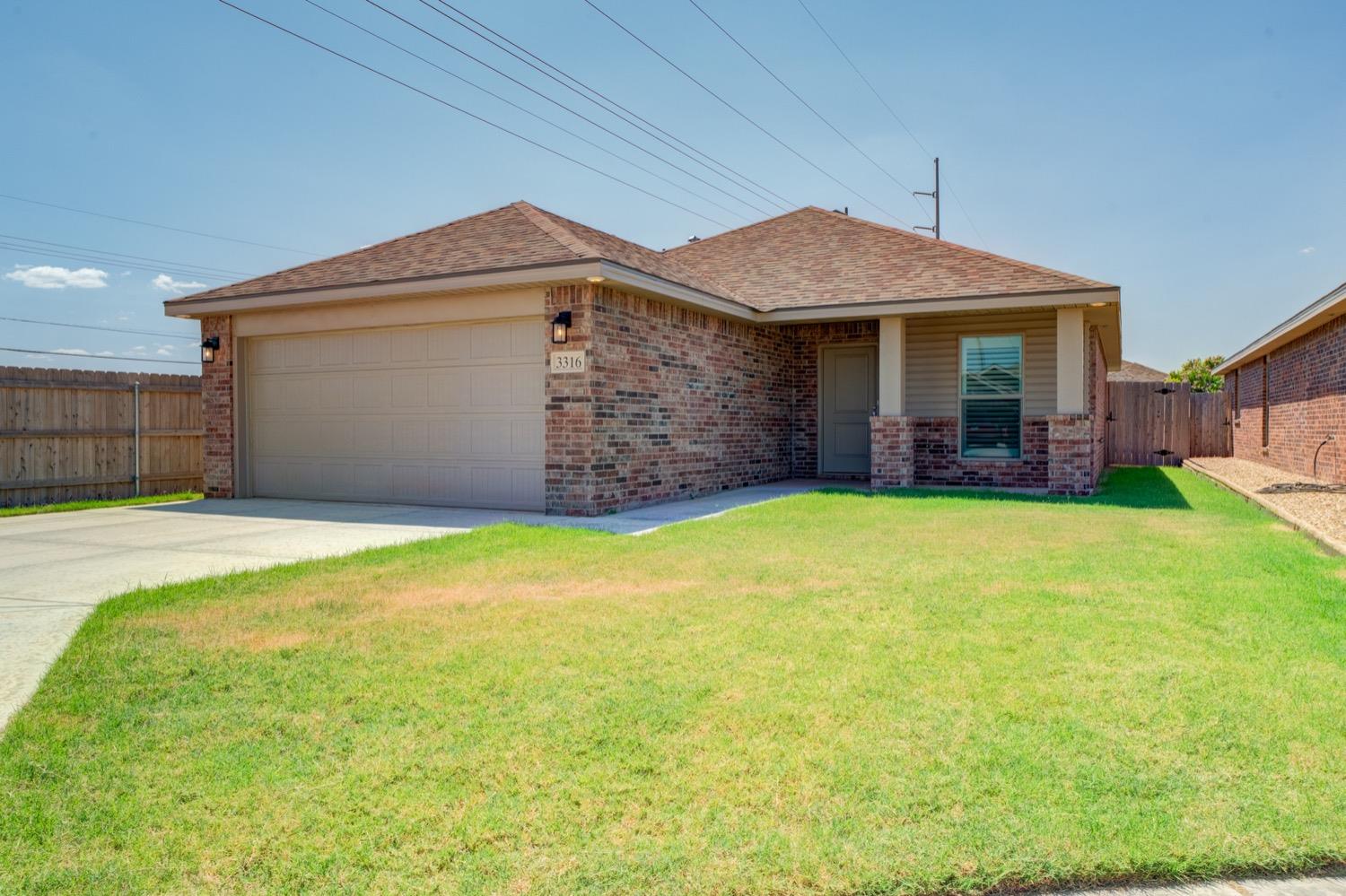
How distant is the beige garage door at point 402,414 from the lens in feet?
34.4

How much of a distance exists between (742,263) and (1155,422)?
40.0 ft

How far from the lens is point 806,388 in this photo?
1534 centimetres

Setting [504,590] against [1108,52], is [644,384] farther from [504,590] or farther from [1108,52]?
[1108,52]

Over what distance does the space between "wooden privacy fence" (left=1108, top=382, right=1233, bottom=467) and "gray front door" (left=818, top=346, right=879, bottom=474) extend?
988cm

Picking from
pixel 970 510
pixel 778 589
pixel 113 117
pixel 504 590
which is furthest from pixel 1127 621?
pixel 113 117

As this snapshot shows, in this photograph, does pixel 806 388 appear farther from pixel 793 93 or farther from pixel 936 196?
pixel 936 196

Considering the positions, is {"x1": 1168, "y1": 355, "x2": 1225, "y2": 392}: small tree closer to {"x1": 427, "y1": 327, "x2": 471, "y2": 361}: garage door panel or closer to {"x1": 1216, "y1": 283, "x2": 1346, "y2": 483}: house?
{"x1": 1216, "y1": 283, "x2": 1346, "y2": 483}: house

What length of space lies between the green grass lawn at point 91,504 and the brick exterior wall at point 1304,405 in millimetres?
16810

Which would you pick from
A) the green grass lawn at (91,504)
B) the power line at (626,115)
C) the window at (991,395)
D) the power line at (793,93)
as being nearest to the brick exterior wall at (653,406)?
the window at (991,395)

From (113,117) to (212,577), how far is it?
11.5 metres

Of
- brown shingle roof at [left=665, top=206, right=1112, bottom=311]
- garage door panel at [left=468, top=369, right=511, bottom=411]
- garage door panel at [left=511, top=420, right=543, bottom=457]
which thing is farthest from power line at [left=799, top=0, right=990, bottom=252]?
garage door panel at [left=511, top=420, right=543, bottom=457]

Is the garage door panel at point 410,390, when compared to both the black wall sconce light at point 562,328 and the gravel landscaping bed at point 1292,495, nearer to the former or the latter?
the black wall sconce light at point 562,328

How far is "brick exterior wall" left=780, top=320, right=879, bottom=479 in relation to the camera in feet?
49.9

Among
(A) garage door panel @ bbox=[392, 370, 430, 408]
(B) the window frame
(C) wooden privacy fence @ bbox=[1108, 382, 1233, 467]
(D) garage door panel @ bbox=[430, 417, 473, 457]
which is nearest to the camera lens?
(D) garage door panel @ bbox=[430, 417, 473, 457]
